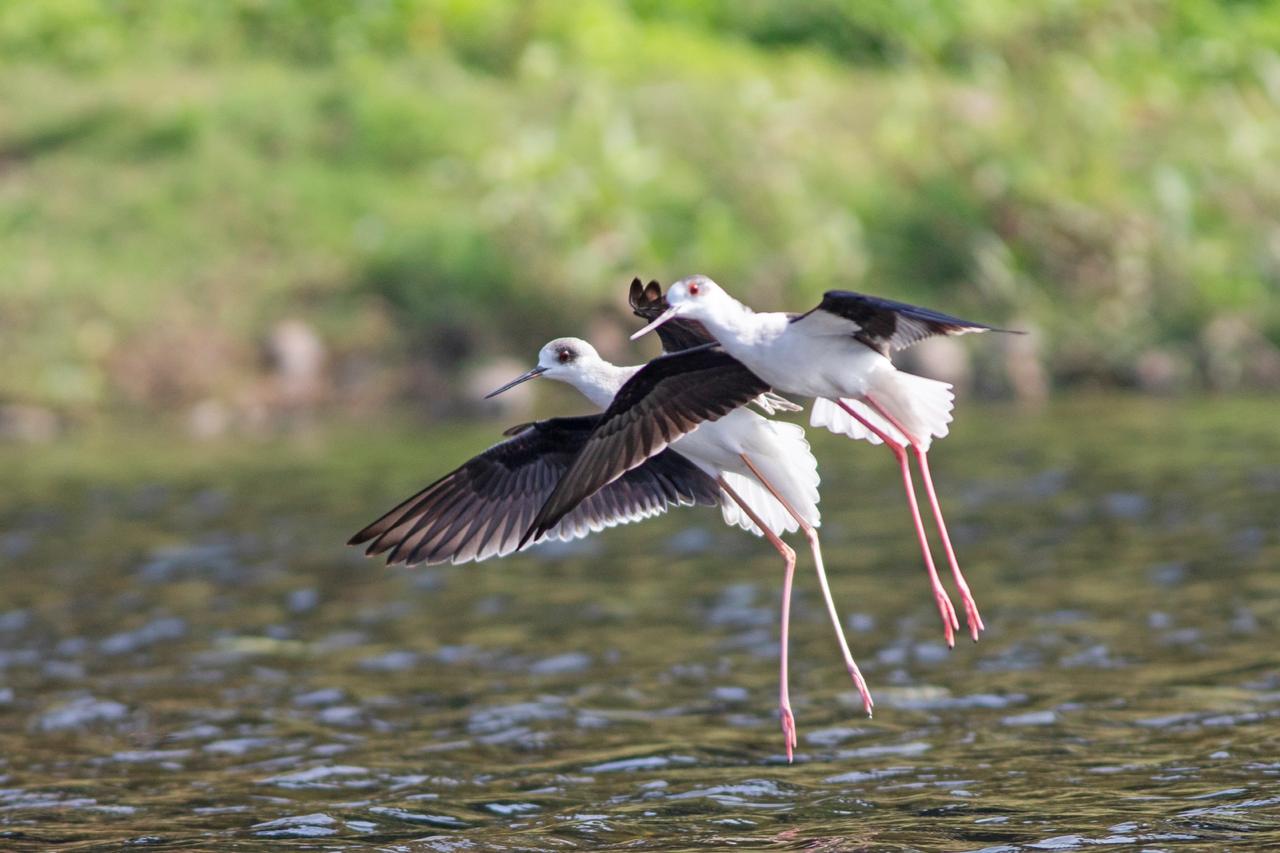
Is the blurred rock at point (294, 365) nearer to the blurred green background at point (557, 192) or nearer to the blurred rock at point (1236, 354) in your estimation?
the blurred green background at point (557, 192)

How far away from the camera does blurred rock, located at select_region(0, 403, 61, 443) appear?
2236 centimetres

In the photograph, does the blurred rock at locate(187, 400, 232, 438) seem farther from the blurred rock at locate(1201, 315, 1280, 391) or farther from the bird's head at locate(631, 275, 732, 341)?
the bird's head at locate(631, 275, 732, 341)

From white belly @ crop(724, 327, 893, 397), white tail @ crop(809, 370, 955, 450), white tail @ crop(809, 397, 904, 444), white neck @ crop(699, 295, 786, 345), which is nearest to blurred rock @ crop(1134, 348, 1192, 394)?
white tail @ crop(809, 397, 904, 444)

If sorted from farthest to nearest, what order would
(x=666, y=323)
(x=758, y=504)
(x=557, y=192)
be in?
(x=557, y=192), (x=758, y=504), (x=666, y=323)

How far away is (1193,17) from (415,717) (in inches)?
899

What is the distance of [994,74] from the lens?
90.1ft

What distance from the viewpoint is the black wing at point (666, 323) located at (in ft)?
27.5

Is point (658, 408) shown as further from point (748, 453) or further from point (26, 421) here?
point (26, 421)

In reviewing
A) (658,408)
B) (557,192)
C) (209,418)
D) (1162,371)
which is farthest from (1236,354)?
(658,408)

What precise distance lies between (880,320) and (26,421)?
55.1ft

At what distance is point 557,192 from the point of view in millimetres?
24234

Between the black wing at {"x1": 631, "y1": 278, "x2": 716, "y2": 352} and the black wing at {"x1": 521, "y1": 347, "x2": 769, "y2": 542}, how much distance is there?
7.6 inches

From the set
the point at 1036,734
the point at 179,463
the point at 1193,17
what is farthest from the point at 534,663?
the point at 1193,17

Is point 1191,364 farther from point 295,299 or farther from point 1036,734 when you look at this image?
point 1036,734
